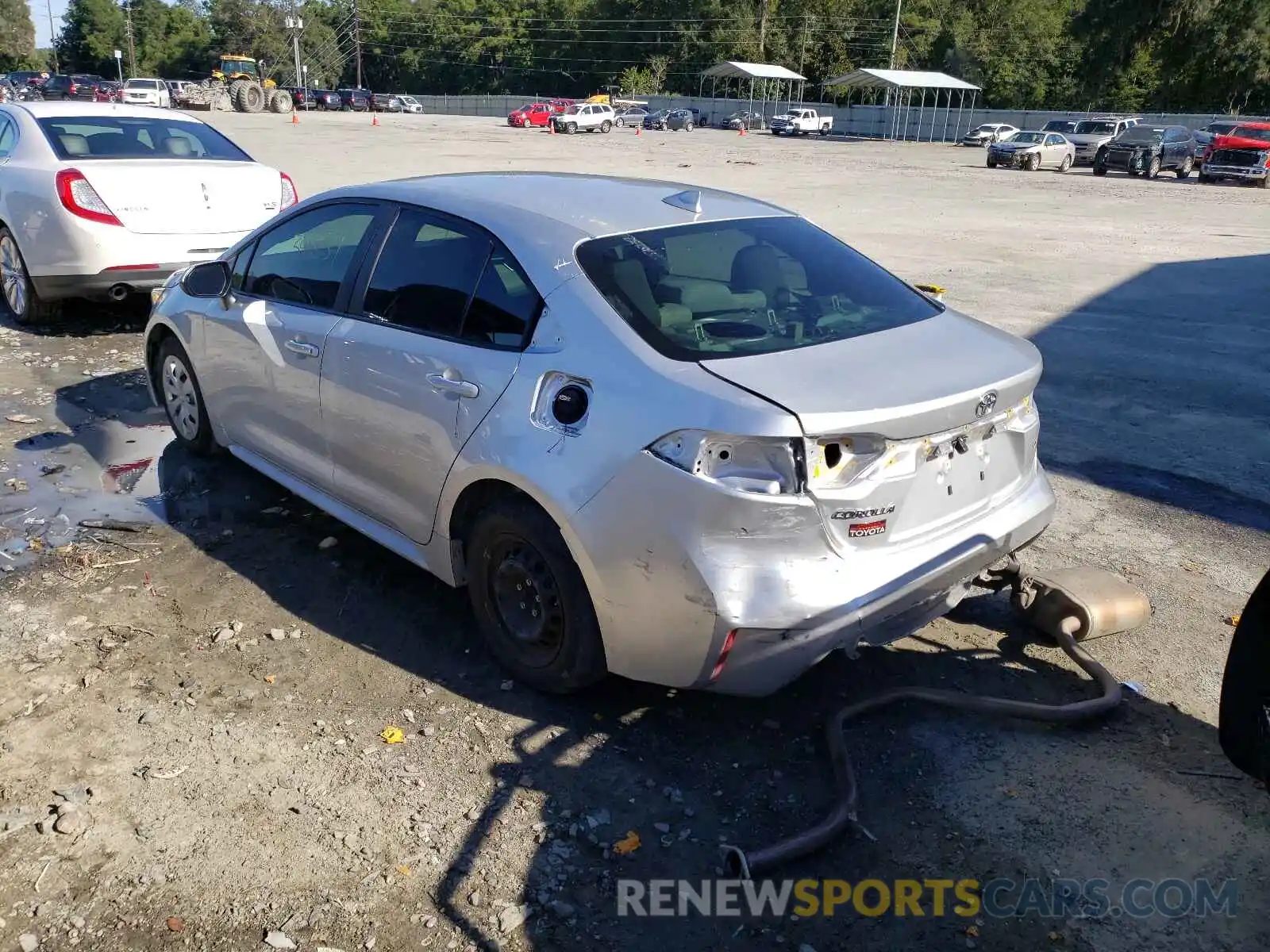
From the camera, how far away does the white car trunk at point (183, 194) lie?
7.95 m

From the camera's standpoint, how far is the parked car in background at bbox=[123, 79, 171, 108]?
56241 mm

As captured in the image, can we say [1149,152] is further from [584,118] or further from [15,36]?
[15,36]

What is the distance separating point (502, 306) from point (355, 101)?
79.4m

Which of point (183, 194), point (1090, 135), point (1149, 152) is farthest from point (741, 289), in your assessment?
point (1090, 135)

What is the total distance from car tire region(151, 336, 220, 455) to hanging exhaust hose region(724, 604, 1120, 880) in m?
3.81

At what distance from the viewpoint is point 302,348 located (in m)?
4.46

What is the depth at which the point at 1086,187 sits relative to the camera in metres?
28.8

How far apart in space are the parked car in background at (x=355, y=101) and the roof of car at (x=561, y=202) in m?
77.5

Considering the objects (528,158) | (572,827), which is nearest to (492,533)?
(572,827)

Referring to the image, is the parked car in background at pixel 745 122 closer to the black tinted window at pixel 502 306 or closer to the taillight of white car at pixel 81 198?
the taillight of white car at pixel 81 198

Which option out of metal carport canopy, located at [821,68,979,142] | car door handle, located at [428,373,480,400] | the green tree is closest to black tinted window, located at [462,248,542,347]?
car door handle, located at [428,373,480,400]

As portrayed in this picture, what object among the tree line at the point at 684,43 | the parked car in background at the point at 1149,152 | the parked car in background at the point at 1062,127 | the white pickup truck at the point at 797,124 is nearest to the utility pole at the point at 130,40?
the tree line at the point at 684,43

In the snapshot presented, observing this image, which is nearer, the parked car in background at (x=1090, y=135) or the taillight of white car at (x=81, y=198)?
the taillight of white car at (x=81, y=198)

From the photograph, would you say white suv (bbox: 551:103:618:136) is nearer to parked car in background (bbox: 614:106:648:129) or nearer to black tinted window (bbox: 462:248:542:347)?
parked car in background (bbox: 614:106:648:129)
